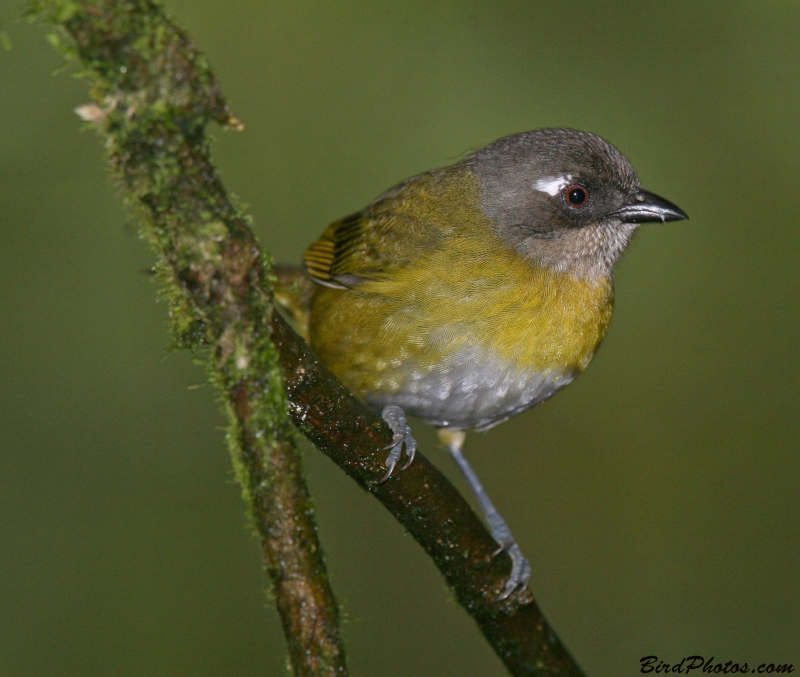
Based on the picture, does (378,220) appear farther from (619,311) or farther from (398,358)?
(619,311)

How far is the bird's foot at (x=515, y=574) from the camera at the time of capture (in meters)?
3.68

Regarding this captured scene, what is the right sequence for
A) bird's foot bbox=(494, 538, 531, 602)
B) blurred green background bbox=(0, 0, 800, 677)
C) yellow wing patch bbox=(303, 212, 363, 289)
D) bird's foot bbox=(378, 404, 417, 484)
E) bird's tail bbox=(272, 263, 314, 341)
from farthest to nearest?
blurred green background bbox=(0, 0, 800, 677)
bird's tail bbox=(272, 263, 314, 341)
yellow wing patch bbox=(303, 212, 363, 289)
bird's foot bbox=(494, 538, 531, 602)
bird's foot bbox=(378, 404, 417, 484)

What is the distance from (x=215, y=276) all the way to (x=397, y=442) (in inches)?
50.2

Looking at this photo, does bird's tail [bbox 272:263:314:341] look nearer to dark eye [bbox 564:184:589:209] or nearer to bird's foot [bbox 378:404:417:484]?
bird's foot [bbox 378:404:417:484]

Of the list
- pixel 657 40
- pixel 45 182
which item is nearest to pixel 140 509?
pixel 45 182

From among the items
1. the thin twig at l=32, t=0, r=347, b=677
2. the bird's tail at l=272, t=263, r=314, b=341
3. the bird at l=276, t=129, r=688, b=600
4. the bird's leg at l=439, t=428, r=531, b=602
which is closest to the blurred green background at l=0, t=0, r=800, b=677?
the bird's leg at l=439, t=428, r=531, b=602

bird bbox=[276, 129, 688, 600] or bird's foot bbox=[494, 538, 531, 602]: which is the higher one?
bird bbox=[276, 129, 688, 600]

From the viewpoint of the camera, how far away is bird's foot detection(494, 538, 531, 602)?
145 inches

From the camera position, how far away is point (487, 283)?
151 inches

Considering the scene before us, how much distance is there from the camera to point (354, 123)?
7.87 meters

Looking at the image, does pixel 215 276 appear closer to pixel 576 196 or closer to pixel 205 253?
pixel 205 253

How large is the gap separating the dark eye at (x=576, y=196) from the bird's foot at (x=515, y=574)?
1721 mm

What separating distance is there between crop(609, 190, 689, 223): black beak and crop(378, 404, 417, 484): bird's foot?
4.90 ft

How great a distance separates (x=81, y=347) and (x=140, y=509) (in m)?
1.49
